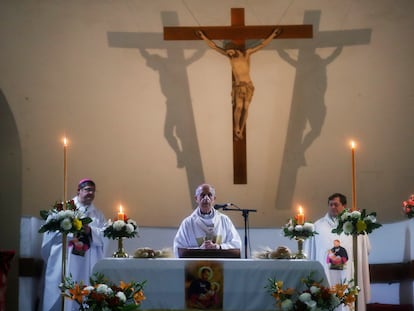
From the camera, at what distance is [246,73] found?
9109 millimetres

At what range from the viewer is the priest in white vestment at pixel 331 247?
8578 millimetres

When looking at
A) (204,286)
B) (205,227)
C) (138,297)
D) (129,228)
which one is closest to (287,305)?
(204,286)

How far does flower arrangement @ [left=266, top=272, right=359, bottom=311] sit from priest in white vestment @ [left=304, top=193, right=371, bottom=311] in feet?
7.68

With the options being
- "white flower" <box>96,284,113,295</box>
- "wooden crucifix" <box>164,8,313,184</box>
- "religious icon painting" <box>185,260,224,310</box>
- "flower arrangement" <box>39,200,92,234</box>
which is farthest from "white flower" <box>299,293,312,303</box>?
"wooden crucifix" <box>164,8,313,184</box>

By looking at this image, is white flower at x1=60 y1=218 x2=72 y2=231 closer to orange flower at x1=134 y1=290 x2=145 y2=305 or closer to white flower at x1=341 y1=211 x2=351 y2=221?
orange flower at x1=134 y1=290 x2=145 y2=305

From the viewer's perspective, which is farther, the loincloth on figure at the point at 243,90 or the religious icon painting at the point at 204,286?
the loincloth on figure at the point at 243,90

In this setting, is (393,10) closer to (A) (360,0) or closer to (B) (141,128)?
(A) (360,0)

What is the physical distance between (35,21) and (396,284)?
5753 millimetres

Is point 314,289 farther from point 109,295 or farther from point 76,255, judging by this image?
point 76,255

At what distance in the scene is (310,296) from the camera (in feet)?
19.4

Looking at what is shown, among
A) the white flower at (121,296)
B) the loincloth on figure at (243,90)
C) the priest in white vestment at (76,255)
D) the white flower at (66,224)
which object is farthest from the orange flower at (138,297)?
the loincloth on figure at (243,90)

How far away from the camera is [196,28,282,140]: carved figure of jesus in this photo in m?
9.09

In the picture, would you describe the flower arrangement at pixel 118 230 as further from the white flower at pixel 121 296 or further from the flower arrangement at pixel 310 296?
the flower arrangement at pixel 310 296

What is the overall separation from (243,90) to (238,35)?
26.7 inches
